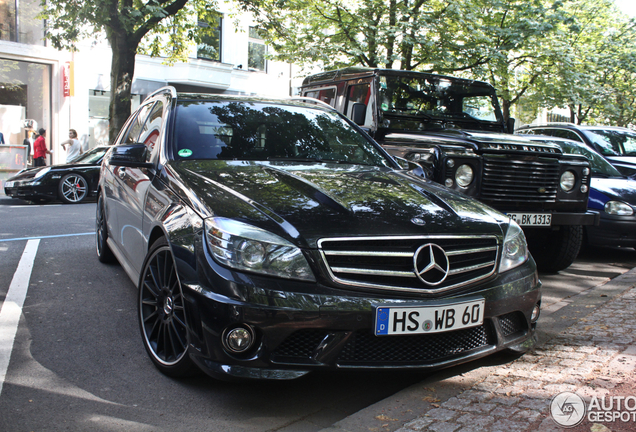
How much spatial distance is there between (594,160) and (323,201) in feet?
22.3

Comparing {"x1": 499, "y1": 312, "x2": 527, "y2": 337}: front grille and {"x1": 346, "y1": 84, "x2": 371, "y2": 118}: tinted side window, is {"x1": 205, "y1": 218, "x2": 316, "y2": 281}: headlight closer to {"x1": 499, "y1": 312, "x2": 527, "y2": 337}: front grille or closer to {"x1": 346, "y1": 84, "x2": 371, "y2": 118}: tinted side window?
{"x1": 499, "y1": 312, "x2": 527, "y2": 337}: front grille

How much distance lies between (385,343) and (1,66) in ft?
70.0

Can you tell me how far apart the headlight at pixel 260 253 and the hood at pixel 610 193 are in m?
5.81

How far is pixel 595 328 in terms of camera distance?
4066 millimetres

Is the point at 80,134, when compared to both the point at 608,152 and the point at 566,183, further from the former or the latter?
the point at 566,183

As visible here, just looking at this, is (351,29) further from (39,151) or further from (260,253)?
(260,253)

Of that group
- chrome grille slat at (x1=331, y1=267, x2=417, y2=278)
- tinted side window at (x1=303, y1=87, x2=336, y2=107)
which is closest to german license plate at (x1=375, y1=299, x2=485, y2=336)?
chrome grille slat at (x1=331, y1=267, x2=417, y2=278)

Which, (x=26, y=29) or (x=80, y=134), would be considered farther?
(x=80, y=134)

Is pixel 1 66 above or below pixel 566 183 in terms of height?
above

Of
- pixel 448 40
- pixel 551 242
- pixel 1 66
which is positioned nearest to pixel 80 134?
pixel 1 66

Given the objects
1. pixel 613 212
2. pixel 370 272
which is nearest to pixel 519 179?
pixel 613 212

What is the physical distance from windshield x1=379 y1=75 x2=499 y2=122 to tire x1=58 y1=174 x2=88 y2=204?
8542 mm

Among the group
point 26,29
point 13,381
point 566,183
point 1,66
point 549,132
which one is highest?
point 26,29

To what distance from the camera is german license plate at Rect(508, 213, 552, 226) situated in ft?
18.8
